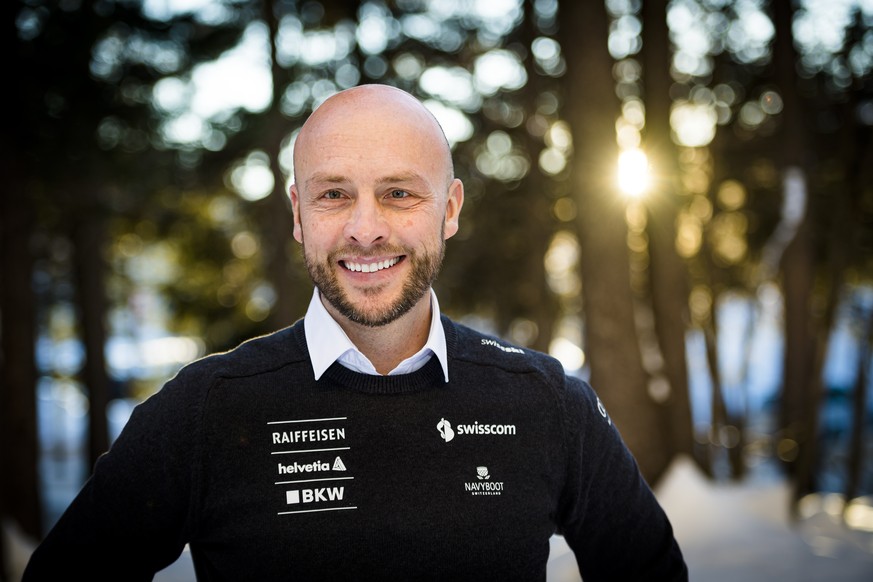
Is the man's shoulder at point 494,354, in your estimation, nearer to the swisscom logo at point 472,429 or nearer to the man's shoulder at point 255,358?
the swisscom logo at point 472,429

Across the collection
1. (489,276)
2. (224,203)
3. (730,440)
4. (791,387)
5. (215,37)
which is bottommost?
(730,440)

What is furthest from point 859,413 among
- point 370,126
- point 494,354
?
point 370,126

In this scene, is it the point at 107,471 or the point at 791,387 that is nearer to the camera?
the point at 107,471

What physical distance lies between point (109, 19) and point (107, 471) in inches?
448

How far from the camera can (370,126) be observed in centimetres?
207

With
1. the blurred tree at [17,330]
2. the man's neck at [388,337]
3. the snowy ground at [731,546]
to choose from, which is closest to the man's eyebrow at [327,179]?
the man's neck at [388,337]

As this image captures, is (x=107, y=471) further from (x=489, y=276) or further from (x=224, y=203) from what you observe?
(x=489, y=276)

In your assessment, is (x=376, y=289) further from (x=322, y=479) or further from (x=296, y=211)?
(x=322, y=479)

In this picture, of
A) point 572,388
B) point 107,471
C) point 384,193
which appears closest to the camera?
point 107,471

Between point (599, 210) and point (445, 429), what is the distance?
667 centimetres

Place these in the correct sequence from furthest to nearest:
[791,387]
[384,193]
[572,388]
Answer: [791,387]
[572,388]
[384,193]

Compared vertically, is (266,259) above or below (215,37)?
below

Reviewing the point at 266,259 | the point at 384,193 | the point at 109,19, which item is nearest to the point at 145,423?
the point at 384,193

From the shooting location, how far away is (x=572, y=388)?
225 centimetres
